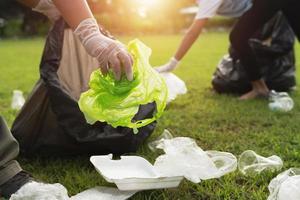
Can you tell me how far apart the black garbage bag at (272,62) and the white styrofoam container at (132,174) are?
2493mm

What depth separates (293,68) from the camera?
15.8 feet

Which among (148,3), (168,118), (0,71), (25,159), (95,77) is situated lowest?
(148,3)

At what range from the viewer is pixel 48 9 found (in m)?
2.64

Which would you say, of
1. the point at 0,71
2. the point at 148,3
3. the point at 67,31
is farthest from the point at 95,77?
the point at 148,3

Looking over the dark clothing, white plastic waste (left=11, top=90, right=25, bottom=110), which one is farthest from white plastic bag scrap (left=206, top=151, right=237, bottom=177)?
white plastic waste (left=11, top=90, right=25, bottom=110)

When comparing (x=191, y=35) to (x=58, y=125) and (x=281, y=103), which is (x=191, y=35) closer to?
(x=281, y=103)

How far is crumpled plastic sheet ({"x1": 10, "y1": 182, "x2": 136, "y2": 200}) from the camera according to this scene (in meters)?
2.08

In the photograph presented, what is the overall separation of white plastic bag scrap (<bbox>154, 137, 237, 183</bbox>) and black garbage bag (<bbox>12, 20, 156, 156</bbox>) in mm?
293

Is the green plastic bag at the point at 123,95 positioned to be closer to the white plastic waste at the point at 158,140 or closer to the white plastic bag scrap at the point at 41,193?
the white plastic bag scrap at the point at 41,193

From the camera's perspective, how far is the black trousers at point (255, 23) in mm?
4105

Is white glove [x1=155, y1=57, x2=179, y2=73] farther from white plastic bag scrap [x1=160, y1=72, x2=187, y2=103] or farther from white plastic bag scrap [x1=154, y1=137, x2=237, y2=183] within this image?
white plastic bag scrap [x1=154, y1=137, x2=237, y2=183]

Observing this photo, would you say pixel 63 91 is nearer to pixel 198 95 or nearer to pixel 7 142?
pixel 7 142

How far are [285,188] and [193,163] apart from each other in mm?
456

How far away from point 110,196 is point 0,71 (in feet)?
19.8
